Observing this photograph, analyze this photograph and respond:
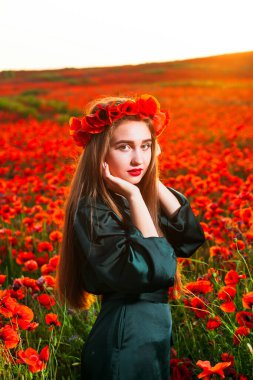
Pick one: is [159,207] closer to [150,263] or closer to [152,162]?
[152,162]

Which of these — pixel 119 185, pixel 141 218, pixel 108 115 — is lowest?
pixel 141 218

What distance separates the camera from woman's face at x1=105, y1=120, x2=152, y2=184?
2213 mm

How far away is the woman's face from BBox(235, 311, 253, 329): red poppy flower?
0.62m

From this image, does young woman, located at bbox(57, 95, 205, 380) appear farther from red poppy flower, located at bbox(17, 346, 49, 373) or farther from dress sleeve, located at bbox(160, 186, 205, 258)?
red poppy flower, located at bbox(17, 346, 49, 373)

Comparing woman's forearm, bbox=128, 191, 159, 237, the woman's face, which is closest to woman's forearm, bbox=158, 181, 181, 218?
the woman's face

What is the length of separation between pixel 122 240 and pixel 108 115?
471 mm

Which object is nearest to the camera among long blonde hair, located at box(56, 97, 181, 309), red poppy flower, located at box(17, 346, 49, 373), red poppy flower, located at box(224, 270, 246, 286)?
red poppy flower, located at box(17, 346, 49, 373)

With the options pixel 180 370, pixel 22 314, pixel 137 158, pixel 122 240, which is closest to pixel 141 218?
pixel 122 240

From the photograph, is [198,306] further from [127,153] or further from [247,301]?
[127,153]

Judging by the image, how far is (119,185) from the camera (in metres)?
2.16

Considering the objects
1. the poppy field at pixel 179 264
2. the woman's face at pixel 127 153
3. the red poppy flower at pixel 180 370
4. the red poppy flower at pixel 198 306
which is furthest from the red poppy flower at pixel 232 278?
the woman's face at pixel 127 153

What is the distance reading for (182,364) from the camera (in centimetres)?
245

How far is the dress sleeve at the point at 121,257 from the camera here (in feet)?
6.64

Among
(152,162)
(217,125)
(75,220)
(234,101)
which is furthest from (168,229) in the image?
(234,101)
